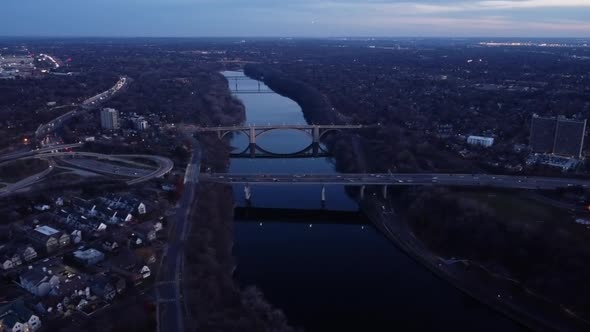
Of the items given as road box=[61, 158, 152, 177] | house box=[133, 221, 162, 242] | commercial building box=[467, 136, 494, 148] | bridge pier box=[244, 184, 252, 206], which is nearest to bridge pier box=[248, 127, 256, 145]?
road box=[61, 158, 152, 177]

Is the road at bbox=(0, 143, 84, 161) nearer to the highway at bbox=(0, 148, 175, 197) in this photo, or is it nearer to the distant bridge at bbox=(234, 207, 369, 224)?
the highway at bbox=(0, 148, 175, 197)

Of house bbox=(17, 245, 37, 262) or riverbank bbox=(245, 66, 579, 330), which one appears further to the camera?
house bbox=(17, 245, 37, 262)

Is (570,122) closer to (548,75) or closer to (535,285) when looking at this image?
(535,285)

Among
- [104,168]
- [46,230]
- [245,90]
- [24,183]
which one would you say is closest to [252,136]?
[104,168]

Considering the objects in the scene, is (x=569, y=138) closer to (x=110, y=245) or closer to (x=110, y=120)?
(x=110, y=245)

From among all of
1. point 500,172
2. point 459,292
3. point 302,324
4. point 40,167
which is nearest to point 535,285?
point 459,292
